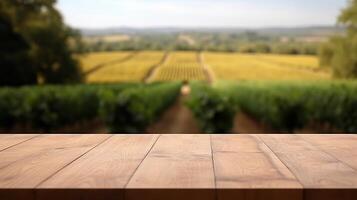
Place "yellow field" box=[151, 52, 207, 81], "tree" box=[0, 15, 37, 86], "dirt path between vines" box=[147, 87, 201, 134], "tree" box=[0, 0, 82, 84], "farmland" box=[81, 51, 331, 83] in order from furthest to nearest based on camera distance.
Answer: "yellow field" box=[151, 52, 207, 81]
"farmland" box=[81, 51, 331, 83]
"tree" box=[0, 0, 82, 84]
"tree" box=[0, 15, 37, 86]
"dirt path between vines" box=[147, 87, 201, 134]

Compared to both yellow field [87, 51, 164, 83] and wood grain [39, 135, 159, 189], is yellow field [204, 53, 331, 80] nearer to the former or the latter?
yellow field [87, 51, 164, 83]

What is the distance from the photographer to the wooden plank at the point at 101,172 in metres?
1.18

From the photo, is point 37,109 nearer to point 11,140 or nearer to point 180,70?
point 11,140

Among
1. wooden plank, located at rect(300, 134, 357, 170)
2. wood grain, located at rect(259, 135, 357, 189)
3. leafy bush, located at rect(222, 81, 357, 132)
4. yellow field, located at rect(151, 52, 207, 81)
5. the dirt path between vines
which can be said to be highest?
wood grain, located at rect(259, 135, 357, 189)

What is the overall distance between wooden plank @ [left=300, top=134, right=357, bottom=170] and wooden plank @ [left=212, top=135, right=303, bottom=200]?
26cm

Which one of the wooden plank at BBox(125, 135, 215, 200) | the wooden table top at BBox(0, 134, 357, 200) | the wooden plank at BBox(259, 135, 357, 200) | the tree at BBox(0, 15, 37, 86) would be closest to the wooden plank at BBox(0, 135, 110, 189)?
the wooden table top at BBox(0, 134, 357, 200)

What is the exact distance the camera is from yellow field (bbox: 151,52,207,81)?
4997 centimetres

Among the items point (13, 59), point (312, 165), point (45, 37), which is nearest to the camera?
point (312, 165)

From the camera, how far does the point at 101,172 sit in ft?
4.48

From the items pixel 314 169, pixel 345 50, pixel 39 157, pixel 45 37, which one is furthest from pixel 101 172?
pixel 345 50

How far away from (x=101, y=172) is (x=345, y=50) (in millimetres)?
30516

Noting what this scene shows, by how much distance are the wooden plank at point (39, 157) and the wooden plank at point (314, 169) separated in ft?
2.69

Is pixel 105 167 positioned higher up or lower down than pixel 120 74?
higher up

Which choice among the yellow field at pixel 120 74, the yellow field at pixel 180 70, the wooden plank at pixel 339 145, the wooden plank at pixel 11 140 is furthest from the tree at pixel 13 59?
the wooden plank at pixel 339 145
